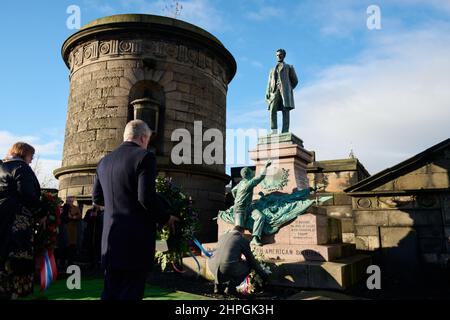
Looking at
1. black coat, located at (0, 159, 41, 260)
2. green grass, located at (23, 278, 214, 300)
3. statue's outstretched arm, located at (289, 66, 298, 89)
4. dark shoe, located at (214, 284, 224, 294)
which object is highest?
statue's outstretched arm, located at (289, 66, 298, 89)

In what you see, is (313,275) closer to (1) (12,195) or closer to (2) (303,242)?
(2) (303,242)

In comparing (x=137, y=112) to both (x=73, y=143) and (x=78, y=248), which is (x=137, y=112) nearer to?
(x=73, y=143)

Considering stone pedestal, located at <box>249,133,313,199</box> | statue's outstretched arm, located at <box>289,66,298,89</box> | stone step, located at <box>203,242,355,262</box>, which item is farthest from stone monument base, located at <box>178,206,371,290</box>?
statue's outstretched arm, located at <box>289,66,298,89</box>

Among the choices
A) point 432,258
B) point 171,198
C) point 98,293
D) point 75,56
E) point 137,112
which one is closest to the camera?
point 98,293

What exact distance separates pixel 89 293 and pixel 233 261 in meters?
2.77

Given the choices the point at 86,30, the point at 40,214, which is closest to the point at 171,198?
the point at 40,214

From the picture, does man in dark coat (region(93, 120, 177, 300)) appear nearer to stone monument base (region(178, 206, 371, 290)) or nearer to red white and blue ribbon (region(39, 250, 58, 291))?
red white and blue ribbon (region(39, 250, 58, 291))

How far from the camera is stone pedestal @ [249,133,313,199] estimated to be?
30.8ft

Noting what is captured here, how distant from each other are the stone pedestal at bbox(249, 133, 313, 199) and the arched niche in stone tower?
16.8 ft

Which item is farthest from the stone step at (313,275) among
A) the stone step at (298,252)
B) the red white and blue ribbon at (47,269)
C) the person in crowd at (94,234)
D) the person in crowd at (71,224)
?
the person in crowd at (71,224)

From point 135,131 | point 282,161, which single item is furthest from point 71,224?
point 135,131

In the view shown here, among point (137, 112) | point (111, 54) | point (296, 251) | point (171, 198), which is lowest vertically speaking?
point (296, 251)

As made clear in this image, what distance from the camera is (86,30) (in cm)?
1423
